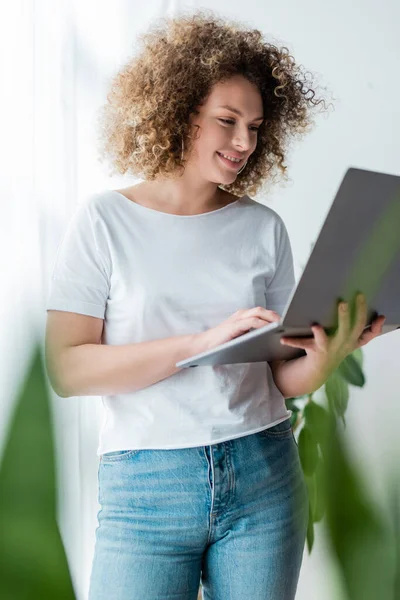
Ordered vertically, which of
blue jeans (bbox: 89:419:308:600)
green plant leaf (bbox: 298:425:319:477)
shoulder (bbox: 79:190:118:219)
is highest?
shoulder (bbox: 79:190:118:219)

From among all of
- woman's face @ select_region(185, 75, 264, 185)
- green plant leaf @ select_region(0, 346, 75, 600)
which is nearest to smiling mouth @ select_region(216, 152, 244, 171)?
woman's face @ select_region(185, 75, 264, 185)

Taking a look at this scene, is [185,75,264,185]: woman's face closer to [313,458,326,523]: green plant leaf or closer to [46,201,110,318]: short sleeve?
[46,201,110,318]: short sleeve

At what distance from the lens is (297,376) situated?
130 cm

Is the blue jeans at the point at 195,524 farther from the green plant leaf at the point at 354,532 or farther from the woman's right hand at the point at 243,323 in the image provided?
the green plant leaf at the point at 354,532

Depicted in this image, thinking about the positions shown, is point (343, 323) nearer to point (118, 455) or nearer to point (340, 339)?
point (340, 339)

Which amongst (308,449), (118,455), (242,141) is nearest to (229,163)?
(242,141)

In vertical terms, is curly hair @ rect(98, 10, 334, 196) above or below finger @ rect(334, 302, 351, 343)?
above

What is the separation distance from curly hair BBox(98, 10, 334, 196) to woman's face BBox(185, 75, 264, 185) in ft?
0.06

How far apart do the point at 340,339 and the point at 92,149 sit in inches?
38.6

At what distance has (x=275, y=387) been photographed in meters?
1.34

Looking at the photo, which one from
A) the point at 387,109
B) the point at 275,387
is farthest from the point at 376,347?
the point at 275,387

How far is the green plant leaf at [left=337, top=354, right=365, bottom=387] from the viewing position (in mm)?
2061

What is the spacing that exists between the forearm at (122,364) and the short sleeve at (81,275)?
7 cm

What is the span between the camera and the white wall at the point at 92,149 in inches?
70.8
